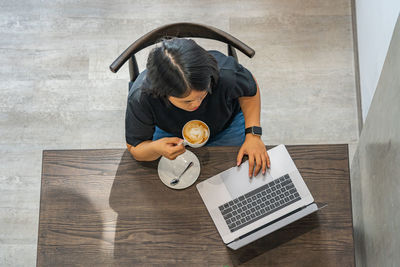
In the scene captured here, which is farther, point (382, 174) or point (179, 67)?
point (382, 174)

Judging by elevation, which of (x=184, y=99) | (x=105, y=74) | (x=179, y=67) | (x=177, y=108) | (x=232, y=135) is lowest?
(x=105, y=74)

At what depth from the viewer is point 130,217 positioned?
138cm

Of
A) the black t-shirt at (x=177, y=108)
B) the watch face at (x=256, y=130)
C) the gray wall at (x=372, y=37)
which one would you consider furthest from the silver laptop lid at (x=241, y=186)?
the gray wall at (x=372, y=37)

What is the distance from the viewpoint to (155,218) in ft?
4.51

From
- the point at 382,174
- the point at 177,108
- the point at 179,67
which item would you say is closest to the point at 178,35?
the point at 177,108

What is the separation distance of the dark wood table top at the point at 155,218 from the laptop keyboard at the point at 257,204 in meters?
0.06

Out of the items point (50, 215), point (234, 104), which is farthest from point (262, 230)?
point (50, 215)

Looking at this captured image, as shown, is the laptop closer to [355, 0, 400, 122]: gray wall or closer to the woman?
the woman

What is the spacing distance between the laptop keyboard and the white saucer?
0.14 meters

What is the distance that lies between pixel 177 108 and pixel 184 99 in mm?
175

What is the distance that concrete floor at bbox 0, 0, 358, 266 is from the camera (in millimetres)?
2287

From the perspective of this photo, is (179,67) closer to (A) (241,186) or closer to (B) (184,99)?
(B) (184,99)

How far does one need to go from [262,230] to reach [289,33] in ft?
4.73

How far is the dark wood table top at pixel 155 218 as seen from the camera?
1332mm
